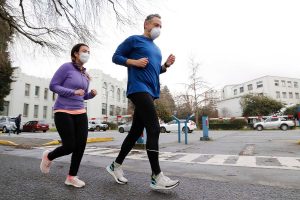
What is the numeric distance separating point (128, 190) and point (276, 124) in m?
29.7

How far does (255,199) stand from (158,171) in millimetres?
931

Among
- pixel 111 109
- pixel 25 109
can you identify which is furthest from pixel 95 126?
pixel 111 109

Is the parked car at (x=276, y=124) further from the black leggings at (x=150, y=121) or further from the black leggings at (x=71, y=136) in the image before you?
the black leggings at (x=71, y=136)

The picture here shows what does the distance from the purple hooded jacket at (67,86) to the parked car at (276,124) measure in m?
29.0

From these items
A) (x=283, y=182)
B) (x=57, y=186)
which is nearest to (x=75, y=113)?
(x=57, y=186)

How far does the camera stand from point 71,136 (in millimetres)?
3088

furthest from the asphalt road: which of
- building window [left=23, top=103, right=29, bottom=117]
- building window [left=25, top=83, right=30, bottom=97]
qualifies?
building window [left=25, top=83, right=30, bottom=97]

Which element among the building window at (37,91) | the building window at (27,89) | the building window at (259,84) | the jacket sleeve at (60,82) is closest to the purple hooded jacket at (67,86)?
the jacket sleeve at (60,82)

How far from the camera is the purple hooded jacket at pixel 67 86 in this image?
3.14 meters

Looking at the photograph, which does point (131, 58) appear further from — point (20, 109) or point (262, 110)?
point (262, 110)

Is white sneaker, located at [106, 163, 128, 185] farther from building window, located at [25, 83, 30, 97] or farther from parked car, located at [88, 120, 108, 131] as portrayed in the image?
building window, located at [25, 83, 30, 97]

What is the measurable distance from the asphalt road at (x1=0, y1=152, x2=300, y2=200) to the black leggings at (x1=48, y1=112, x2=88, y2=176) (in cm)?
30

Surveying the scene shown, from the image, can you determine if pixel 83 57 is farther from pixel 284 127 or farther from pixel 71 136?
pixel 284 127

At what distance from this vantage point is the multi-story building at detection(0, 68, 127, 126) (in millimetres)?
42194
